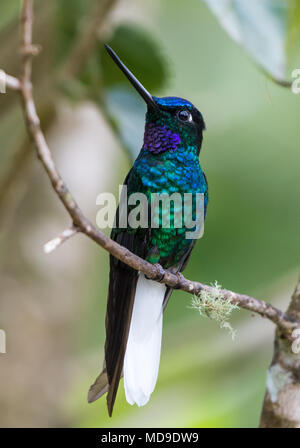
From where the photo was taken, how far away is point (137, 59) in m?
2.23

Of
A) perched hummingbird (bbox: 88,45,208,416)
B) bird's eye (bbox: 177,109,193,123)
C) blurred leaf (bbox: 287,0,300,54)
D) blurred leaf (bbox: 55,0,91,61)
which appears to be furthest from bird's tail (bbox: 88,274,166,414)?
blurred leaf (bbox: 55,0,91,61)

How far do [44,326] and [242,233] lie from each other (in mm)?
1226

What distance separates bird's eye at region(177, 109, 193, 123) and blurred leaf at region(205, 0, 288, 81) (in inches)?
11.5

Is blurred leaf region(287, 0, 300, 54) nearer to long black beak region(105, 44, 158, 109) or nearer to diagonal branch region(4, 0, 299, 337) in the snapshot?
long black beak region(105, 44, 158, 109)

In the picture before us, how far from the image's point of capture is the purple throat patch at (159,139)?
1.60m

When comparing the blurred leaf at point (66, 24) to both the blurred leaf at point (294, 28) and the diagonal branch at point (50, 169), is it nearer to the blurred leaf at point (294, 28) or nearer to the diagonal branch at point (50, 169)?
the blurred leaf at point (294, 28)

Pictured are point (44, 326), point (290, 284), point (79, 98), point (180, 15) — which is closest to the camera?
point (79, 98)

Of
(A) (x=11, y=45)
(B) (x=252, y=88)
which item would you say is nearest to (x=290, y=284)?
(B) (x=252, y=88)

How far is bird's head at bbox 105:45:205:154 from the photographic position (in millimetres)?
1577

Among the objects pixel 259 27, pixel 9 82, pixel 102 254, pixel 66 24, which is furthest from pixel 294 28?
pixel 102 254

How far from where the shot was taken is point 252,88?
352 cm

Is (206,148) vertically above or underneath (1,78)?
above

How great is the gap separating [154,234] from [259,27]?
59 cm

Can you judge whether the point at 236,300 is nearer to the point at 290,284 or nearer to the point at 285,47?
the point at 285,47
